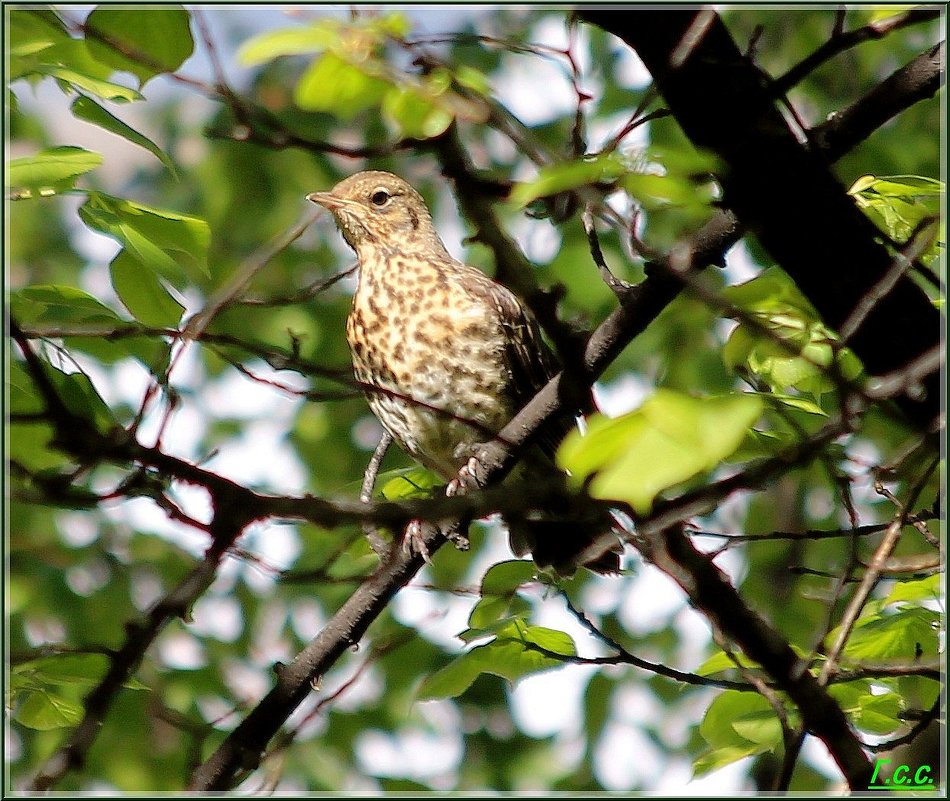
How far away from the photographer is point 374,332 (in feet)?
11.3

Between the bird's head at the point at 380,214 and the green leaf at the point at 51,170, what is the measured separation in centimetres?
175

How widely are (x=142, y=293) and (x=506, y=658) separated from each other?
0.99 meters

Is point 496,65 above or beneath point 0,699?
above

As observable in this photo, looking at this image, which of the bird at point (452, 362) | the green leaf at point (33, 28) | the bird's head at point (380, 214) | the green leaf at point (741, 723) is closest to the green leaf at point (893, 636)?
the green leaf at point (741, 723)

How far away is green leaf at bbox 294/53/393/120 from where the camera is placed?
1.27m

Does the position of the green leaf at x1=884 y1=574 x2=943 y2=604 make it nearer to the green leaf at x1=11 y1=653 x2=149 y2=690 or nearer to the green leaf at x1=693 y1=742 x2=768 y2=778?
the green leaf at x1=693 y1=742 x2=768 y2=778

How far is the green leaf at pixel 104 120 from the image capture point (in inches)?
78.5

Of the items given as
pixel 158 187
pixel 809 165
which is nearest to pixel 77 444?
pixel 809 165

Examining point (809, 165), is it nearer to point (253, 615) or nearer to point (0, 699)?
point (0, 699)

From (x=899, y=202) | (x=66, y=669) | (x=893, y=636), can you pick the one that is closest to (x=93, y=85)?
(x=66, y=669)

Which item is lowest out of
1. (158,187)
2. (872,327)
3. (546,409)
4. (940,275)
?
(546,409)

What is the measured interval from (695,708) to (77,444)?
600cm

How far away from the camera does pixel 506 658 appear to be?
91.7 inches

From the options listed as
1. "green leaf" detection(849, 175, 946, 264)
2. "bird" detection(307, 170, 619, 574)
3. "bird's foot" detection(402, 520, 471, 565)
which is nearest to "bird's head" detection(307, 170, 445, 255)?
"bird" detection(307, 170, 619, 574)
